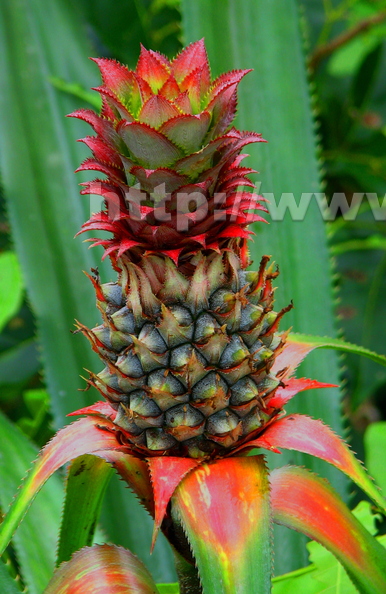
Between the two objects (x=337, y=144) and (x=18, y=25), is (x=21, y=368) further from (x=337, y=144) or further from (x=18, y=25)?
(x=337, y=144)

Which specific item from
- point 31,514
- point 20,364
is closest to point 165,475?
point 31,514

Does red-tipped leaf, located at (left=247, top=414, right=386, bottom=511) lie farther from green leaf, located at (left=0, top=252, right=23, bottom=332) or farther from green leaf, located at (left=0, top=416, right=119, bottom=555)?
green leaf, located at (left=0, top=252, right=23, bottom=332)

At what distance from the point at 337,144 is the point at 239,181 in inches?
75.9

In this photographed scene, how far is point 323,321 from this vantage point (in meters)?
1.16

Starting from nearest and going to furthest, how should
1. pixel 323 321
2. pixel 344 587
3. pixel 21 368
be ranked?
pixel 344 587 → pixel 323 321 → pixel 21 368

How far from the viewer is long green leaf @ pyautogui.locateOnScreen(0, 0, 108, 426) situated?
4.18 feet

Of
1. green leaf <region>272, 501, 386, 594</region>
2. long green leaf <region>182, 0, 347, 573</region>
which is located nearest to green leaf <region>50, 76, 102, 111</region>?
long green leaf <region>182, 0, 347, 573</region>

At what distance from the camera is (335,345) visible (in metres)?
0.81

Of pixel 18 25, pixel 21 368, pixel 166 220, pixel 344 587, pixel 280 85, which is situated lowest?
pixel 344 587

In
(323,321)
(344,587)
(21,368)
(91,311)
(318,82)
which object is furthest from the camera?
(318,82)

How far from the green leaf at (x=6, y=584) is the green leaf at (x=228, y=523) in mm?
232

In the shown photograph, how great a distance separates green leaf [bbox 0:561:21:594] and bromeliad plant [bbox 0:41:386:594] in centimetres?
5

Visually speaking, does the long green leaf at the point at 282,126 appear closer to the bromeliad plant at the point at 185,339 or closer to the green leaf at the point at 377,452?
the green leaf at the point at 377,452

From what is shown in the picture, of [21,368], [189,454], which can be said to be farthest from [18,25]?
[189,454]
